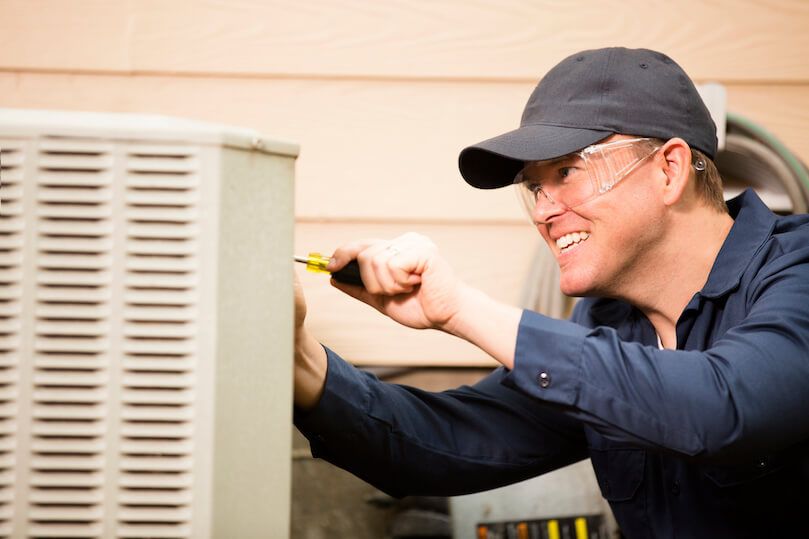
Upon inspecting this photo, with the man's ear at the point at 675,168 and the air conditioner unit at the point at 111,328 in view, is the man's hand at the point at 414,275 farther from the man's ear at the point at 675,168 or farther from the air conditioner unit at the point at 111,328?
the man's ear at the point at 675,168

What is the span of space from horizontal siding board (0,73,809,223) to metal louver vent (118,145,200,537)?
3.57ft

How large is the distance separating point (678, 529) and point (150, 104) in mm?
1418

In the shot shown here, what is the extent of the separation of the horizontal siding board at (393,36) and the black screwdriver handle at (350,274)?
2.89ft

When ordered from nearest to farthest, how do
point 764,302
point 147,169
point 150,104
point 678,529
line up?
point 147,169
point 764,302
point 678,529
point 150,104

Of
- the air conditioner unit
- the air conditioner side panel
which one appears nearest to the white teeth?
the air conditioner side panel

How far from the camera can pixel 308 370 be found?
1.34 meters

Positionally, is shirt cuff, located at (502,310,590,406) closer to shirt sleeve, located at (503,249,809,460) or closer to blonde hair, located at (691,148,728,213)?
shirt sleeve, located at (503,249,809,460)

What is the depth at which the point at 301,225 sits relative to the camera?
2.07m

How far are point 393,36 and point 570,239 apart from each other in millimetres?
774

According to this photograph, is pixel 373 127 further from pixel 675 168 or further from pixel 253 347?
pixel 253 347

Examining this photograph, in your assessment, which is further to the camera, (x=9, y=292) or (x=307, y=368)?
(x=307, y=368)

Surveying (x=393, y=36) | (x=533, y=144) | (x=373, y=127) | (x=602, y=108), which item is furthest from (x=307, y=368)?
(x=393, y=36)

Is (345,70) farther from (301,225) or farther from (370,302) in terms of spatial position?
(370,302)

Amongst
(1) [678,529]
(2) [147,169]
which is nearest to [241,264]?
(2) [147,169]
